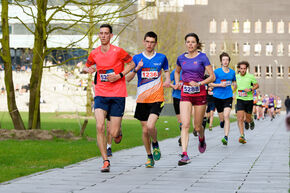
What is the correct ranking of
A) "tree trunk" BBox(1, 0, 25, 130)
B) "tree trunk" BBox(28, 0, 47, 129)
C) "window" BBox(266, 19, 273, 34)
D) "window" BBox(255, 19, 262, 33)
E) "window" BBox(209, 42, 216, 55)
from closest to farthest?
"tree trunk" BBox(28, 0, 47, 129), "tree trunk" BBox(1, 0, 25, 130), "window" BBox(209, 42, 216, 55), "window" BBox(255, 19, 262, 33), "window" BBox(266, 19, 273, 34)

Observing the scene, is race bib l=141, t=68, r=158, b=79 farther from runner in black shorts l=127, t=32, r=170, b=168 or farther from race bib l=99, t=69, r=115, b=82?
race bib l=99, t=69, r=115, b=82

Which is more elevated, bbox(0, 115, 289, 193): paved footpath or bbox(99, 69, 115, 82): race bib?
bbox(99, 69, 115, 82): race bib

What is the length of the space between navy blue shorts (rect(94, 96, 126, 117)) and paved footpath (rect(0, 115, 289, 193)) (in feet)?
2.67

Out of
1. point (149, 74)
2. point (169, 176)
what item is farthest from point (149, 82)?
point (169, 176)

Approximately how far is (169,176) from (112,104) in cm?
141

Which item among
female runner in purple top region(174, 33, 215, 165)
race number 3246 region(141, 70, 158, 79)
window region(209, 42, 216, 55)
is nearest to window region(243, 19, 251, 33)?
window region(209, 42, 216, 55)

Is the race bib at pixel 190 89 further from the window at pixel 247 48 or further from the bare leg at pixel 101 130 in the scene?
the window at pixel 247 48

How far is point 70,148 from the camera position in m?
13.0

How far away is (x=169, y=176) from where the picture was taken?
323 inches

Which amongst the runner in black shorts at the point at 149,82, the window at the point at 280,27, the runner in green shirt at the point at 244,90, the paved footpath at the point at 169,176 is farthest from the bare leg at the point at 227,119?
the window at the point at 280,27

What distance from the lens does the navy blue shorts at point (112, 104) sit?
8.88m

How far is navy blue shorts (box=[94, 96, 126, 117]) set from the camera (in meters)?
8.88

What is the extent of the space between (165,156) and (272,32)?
8901cm

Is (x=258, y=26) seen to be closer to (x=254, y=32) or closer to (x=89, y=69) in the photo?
(x=254, y=32)
